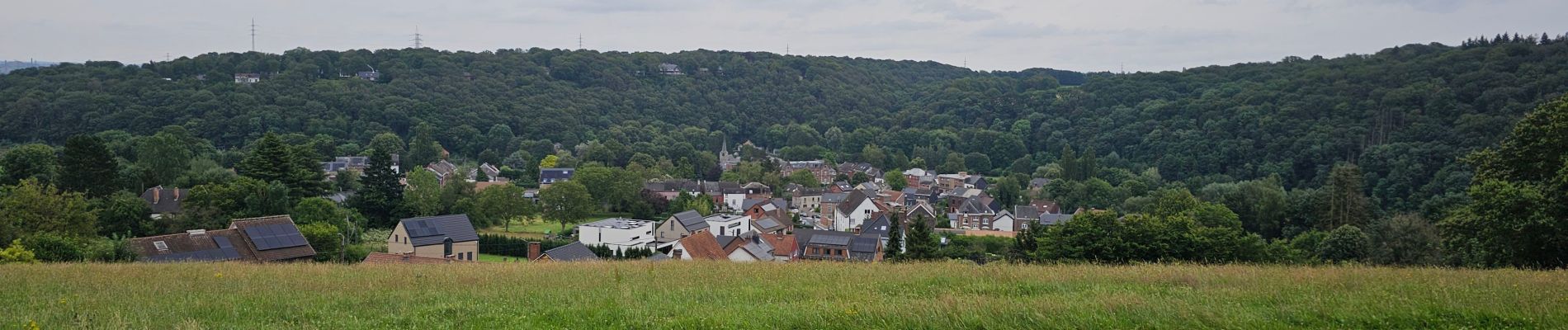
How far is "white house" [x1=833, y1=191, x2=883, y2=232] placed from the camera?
60.0 metres

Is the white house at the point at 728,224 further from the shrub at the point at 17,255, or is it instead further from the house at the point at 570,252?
the shrub at the point at 17,255

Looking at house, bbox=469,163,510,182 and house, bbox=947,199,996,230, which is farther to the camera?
house, bbox=469,163,510,182

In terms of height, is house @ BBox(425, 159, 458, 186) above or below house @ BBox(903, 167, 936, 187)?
above

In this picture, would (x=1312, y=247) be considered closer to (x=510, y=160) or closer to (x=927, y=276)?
(x=927, y=276)

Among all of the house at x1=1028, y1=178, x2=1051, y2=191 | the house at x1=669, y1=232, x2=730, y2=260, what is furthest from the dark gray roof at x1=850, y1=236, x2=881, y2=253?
the house at x1=1028, y1=178, x2=1051, y2=191

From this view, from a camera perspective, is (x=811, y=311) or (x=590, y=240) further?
(x=590, y=240)

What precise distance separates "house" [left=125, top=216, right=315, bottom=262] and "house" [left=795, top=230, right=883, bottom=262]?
19.1 meters

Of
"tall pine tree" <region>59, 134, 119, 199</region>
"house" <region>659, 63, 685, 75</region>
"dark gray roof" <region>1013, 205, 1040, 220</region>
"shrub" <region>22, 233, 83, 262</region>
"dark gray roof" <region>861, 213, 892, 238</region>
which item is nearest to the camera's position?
"shrub" <region>22, 233, 83, 262</region>

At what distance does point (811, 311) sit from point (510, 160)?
269 ft

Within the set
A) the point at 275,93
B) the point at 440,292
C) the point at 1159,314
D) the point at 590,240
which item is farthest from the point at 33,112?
the point at 1159,314

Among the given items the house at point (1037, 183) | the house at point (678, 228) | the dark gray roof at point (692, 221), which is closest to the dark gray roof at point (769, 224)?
the dark gray roof at point (692, 221)

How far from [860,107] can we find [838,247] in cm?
10154

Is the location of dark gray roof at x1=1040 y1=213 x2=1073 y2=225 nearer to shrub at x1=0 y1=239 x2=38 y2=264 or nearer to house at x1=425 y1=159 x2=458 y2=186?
house at x1=425 y1=159 x2=458 y2=186

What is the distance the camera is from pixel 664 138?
99.8m
